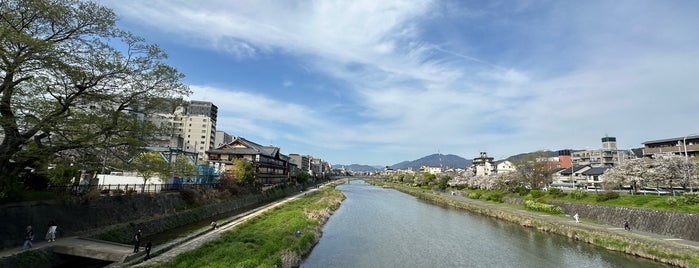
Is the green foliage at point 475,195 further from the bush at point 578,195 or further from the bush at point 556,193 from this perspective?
the bush at point 578,195

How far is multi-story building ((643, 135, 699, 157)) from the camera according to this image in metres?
53.3

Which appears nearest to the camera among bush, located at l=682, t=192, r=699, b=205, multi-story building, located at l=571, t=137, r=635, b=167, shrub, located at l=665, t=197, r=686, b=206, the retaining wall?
the retaining wall

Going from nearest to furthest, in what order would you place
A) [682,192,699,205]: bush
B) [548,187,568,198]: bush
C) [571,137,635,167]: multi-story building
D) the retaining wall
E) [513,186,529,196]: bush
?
the retaining wall → [682,192,699,205]: bush → [548,187,568,198]: bush → [513,186,529,196]: bush → [571,137,635,167]: multi-story building

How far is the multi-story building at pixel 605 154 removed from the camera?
10746 cm

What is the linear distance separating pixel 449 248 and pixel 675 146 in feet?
187

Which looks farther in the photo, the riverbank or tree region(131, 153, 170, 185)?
the riverbank

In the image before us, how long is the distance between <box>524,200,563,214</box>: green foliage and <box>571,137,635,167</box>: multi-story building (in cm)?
7149

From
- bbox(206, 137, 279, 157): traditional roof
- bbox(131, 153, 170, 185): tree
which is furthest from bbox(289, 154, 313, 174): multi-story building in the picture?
bbox(131, 153, 170, 185): tree

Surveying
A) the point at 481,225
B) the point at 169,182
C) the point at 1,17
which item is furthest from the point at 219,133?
the point at 1,17

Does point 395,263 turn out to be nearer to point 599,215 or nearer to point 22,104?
point 22,104

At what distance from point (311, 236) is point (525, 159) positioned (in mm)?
51381

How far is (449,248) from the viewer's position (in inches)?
1013

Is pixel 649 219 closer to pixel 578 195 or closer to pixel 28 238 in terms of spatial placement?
pixel 578 195

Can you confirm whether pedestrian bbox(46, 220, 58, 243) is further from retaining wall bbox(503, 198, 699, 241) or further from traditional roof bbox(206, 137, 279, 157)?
traditional roof bbox(206, 137, 279, 157)
